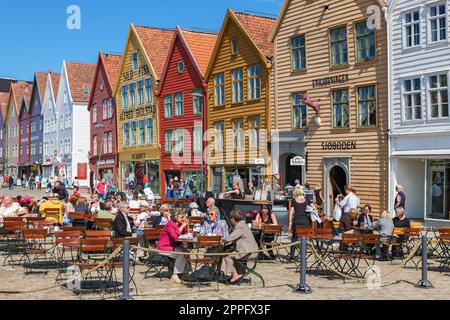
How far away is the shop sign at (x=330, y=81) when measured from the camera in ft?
87.6

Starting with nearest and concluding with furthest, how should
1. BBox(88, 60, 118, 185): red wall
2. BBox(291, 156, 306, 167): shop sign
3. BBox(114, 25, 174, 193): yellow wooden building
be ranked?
BBox(291, 156, 306, 167): shop sign < BBox(114, 25, 174, 193): yellow wooden building < BBox(88, 60, 118, 185): red wall

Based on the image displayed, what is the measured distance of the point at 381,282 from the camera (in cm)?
1226

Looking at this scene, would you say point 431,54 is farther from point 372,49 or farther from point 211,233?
point 211,233

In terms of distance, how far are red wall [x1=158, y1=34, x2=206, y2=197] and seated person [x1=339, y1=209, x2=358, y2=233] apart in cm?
2166

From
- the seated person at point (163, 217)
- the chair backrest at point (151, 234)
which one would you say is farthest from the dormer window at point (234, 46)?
the chair backrest at point (151, 234)

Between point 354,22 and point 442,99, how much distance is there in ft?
18.0

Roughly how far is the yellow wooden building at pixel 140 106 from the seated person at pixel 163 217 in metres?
25.7

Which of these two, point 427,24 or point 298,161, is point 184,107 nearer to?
point 298,161

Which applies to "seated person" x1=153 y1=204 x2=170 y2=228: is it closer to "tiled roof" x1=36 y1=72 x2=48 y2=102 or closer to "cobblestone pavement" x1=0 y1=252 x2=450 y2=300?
"cobblestone pavement" x1=0 y1=252 x2=450 y2=300

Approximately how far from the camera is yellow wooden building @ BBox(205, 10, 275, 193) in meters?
31.8

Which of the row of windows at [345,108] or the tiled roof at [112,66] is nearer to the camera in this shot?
the row of windows at [345,108]

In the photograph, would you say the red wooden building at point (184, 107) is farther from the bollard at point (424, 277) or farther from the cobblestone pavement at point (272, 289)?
the bollard at point (424, 277)

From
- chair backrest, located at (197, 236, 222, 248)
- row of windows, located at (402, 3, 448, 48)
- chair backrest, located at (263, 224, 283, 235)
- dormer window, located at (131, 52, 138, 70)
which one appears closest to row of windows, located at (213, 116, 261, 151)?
row of windows, located at (402, 3, 448, 48)
